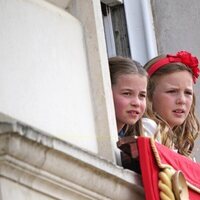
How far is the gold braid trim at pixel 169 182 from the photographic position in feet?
21.8

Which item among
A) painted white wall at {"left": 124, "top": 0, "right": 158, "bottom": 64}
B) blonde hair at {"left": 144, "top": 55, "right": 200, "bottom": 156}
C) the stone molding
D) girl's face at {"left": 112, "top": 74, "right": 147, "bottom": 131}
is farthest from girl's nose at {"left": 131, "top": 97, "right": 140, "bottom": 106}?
painted white wall at {"left": 124, "top": 0, "right": 158, "bottom": 64}

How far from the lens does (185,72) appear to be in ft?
26.2

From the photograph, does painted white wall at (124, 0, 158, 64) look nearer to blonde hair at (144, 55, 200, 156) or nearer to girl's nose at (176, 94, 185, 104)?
blonde hair at (144, 55, 200, 156)

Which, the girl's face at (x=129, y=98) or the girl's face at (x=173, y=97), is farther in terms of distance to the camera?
the girl's face at (x=173, y=97)

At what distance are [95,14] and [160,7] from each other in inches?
74.7

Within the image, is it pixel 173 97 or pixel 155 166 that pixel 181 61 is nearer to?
pixel 173 97

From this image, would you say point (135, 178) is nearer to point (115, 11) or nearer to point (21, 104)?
point (21, 104)

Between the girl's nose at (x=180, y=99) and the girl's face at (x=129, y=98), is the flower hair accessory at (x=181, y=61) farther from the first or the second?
the girl's face at (x=129, y=98)

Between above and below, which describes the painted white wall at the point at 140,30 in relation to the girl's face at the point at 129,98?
above

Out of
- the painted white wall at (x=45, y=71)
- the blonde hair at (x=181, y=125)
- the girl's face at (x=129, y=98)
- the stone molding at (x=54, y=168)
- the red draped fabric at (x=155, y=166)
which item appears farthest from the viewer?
the blonde hair at (x=181, y=125)

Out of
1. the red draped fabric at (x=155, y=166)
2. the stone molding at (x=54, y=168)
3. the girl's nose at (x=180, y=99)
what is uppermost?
the girl's nose at (x=180, y=99)

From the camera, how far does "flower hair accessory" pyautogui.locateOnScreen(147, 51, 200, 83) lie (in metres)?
7.94

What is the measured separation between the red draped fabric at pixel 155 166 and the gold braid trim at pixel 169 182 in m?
0.02

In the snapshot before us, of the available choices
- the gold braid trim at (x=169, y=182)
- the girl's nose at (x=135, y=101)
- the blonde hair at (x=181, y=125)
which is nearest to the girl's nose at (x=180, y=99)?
the blonde hair at (x=181, y=125)
